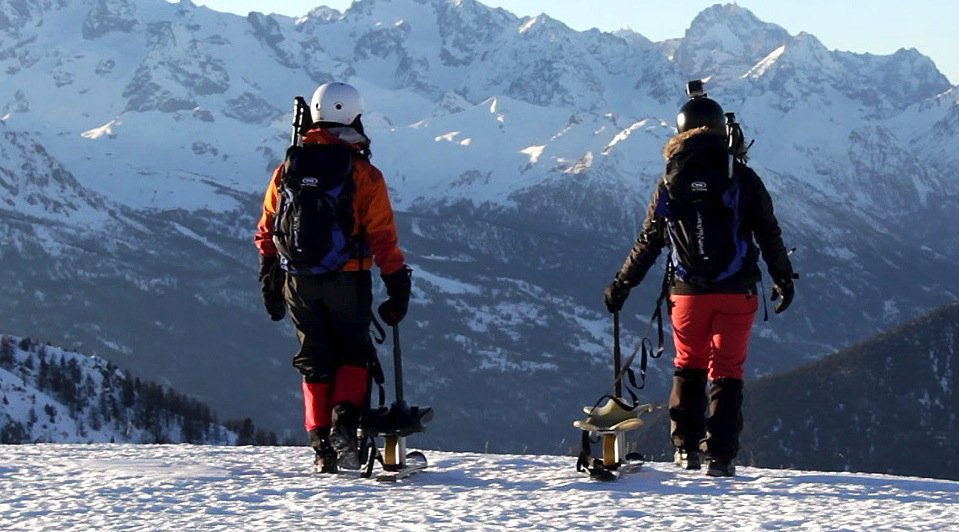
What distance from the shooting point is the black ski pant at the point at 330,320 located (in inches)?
429

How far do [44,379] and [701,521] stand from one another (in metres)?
102

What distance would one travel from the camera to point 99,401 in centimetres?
10350

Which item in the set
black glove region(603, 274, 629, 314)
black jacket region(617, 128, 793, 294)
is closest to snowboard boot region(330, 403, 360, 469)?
black glove region(603, 274, 629, 314)

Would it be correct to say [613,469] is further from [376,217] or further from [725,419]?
[376,217]

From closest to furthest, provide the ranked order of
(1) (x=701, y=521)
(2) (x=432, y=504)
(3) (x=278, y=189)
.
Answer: (1) (x=701, y=521) < (2) (x=432, y=504) < (3) (x=278, y=189)

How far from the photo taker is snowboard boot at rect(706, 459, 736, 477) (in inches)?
423

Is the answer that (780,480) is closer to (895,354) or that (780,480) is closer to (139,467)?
(139,467)

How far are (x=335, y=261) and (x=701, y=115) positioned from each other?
2.85 m

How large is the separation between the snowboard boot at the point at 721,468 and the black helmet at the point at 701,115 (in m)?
2.38

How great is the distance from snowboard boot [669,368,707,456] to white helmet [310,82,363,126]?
303 cm

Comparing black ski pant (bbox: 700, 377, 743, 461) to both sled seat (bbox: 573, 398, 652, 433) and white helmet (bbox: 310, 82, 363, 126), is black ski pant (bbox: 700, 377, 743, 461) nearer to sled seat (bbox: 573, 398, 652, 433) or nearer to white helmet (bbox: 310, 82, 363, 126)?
sled seat (bbox: 573, 398, 652, 433)

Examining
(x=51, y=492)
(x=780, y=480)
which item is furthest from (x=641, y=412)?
(x=51, y=492)

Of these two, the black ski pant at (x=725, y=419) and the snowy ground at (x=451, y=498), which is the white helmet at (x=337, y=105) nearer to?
the snowy ground at (x=451, y=498)

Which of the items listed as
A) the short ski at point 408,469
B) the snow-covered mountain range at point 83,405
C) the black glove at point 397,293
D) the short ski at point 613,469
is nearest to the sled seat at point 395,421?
the short ski at point 408,469
